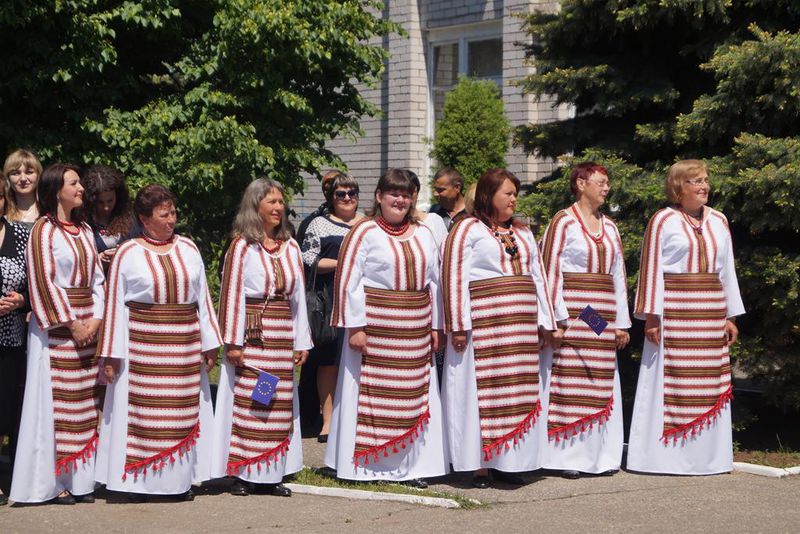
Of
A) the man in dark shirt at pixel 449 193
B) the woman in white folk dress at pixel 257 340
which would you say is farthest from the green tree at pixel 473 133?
the woman in white folk dress at pixel 257 340

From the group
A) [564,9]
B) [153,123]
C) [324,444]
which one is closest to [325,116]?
[153,123]

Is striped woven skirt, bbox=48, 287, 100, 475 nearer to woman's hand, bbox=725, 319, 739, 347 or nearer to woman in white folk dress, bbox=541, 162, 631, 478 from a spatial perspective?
woman in white folk dress, bbox=541, 162, 631, 478

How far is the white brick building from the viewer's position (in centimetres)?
1700

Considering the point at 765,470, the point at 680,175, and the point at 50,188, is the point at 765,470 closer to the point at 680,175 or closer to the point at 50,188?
the point at 680,175

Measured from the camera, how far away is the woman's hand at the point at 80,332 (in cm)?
778

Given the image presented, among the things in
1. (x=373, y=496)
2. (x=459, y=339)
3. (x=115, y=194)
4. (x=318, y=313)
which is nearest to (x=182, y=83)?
(x=318, y=313)

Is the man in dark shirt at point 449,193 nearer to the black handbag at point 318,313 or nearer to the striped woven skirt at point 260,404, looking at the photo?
the black handbag at point 318,313

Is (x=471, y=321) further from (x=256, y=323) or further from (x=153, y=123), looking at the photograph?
(x=153, y=123)

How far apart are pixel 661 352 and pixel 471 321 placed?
135 centimetres

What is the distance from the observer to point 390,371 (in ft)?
27.1

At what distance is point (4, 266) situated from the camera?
7820 millimetres

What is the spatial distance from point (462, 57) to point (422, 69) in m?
0.67

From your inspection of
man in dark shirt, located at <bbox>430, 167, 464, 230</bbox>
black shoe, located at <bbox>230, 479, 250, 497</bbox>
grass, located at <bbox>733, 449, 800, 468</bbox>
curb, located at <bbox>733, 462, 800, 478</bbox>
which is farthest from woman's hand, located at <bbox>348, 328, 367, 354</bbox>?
grass, located at <bbox>733, 449, 800, 468</bbox>

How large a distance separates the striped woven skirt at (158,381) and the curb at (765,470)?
3.65m
